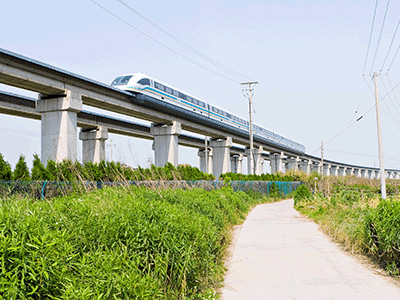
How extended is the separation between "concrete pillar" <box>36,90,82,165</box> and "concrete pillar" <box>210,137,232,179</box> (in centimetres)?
2780

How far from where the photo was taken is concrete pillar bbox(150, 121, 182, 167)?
1465 inches

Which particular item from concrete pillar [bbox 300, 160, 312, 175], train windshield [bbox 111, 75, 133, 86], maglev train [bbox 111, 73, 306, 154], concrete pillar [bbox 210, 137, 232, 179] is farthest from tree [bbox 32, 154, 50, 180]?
concrete pillar [bbox 300, 160, 312, 175]

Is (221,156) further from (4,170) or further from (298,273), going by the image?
(298,273)

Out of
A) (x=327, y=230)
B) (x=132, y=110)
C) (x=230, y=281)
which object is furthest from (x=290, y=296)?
(x=132, y=110)

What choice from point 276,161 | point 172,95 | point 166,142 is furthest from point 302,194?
point 276,161

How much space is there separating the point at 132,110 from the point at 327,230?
22290 mm

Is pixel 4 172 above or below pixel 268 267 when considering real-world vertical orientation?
above

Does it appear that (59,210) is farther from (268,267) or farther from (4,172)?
(4,172)

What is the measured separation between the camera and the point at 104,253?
4.32m

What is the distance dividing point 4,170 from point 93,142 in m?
29.1

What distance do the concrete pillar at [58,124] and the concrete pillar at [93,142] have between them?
45.5ft

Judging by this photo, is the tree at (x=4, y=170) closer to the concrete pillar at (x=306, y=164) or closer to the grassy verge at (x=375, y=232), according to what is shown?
the grassy verge at (x=375, y=232)

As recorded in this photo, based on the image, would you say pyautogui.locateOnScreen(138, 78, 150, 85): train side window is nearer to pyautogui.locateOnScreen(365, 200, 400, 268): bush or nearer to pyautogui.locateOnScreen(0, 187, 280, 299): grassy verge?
pyautogui.locateOnScreen(365, 200, 400, 268): bush

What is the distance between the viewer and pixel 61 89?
23.8 meters
